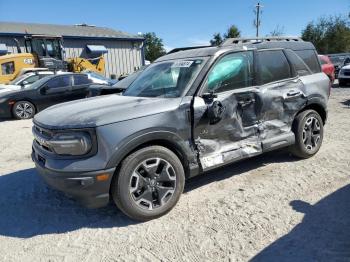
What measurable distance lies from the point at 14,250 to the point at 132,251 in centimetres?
115

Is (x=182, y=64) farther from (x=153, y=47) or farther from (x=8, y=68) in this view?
(x=153, y=47)

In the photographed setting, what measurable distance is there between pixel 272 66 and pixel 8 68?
16.6m

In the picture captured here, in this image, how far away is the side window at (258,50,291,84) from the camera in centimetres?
487

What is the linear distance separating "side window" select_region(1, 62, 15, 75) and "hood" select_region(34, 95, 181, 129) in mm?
15750

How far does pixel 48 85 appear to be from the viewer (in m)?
11.9

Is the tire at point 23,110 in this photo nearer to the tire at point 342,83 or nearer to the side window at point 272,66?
the side window at point 272,66

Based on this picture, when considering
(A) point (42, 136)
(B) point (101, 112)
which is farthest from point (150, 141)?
(A) point (42, 136)

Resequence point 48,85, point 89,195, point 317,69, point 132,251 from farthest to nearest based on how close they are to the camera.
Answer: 1. point 48,85
2. point 317,69
3. point 89,195
4. point 132,251

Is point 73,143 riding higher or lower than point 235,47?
lower

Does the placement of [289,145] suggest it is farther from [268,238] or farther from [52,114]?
[52,114]

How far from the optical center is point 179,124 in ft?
12.9

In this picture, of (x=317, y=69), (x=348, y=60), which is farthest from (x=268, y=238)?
(x=348, y=60)

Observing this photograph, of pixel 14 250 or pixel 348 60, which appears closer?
pixel 14 250

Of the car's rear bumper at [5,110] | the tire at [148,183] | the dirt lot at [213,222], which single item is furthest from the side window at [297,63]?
the car's rear bumper at [5,110]
